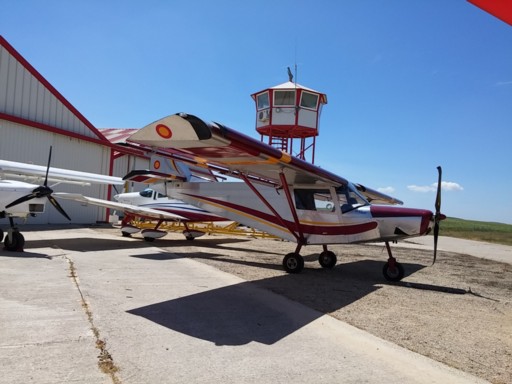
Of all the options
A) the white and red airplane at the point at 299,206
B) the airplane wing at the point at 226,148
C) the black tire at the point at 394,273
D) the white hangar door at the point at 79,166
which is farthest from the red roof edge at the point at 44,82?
the black tire at the point at 394,273

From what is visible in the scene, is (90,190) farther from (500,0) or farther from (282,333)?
(500,0)

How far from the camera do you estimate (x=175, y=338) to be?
13.9ft

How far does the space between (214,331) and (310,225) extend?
19.1 ft

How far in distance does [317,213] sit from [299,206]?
1.69 ft

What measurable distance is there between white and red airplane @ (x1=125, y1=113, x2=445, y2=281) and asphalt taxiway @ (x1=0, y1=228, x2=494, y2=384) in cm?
246

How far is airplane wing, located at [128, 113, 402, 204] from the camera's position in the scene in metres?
5.16

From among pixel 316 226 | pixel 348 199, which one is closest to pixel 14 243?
pixel 316 226

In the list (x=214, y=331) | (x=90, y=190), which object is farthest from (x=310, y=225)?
(x=90, y=190)

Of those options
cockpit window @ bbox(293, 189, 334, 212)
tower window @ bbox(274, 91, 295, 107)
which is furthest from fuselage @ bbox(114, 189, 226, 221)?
tower window @ bbox(274, 91, 295, 107)

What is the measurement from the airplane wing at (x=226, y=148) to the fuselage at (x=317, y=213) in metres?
0.43

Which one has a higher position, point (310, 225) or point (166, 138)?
point (166, 138)

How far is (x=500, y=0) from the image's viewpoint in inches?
64.7

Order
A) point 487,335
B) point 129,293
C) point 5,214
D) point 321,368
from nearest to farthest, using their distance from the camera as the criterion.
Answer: point 321,368 < point 487,335 < point 129,293 < point 5,214

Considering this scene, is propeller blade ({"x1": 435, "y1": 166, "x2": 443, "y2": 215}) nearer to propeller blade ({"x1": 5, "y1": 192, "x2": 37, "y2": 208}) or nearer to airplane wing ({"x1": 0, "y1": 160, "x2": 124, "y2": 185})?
propeller blade ({"x1": 5, "y1": 192, "x2": 37, "y2": 208})
